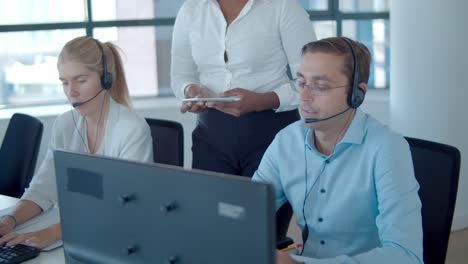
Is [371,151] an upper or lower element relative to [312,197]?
upper

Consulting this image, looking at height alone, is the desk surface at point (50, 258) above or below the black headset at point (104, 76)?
below

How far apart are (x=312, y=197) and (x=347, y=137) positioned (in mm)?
176

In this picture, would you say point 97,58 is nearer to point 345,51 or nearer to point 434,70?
point 345,51

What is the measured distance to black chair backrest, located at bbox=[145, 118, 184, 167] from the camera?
2215mm

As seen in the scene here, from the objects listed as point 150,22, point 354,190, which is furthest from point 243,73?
point 150,22

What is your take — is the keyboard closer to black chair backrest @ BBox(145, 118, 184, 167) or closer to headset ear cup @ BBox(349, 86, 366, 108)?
black chair backrest @ BBox(145, 118, 184, 167)

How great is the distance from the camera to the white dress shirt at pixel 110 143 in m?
2.11

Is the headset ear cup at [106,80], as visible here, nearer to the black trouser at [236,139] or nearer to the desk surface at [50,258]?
the black trouser at [236,139]

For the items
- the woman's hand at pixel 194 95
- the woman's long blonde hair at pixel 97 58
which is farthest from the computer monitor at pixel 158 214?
the woman's hand at pixel 194 95

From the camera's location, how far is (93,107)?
2.19 metres

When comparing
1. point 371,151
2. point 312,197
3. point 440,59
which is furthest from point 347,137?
point 440,59

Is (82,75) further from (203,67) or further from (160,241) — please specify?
(160,241)

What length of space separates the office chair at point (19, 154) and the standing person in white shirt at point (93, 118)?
0.25 meters

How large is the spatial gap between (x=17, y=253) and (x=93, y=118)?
0.65 meters
